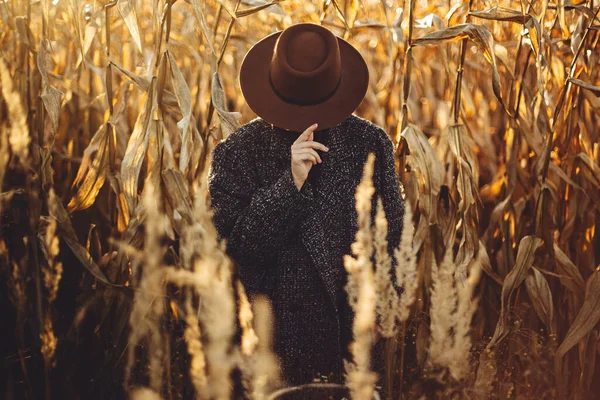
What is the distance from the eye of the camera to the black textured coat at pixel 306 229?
4.67 feet

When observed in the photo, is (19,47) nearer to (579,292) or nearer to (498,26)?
(498,26)

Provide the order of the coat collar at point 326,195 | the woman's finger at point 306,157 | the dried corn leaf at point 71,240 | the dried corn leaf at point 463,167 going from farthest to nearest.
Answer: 1. the dried corn leaf at point 71,240
2. the dried corn leaf at point 463,167
3. the coat collar at point 326,195
4. the woman's finger at point 306,157

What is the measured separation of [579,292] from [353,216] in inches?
29.4

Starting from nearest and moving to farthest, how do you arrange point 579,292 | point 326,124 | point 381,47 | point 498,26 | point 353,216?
1. point 326,124
2. point 353,216
3. point 579,292
4. point 498,26
5. point 381,47

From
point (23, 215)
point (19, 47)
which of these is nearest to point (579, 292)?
point (23, 215)

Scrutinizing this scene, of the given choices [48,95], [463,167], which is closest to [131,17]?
[48,95]

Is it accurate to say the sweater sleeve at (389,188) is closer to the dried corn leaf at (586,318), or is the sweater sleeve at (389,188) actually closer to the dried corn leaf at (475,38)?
the dried corn leaf at (475,38)

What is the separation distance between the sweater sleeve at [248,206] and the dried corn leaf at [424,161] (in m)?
0.32

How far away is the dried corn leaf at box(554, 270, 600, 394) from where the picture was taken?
5.19 feet

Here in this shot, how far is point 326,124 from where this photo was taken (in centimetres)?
135

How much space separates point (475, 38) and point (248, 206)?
695 millimetres

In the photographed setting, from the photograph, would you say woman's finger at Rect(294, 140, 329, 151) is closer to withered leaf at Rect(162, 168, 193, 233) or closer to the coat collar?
the coat collar

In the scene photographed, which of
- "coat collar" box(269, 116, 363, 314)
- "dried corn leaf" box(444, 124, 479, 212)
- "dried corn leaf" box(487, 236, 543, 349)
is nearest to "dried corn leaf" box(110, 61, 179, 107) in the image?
"coat collar" box(269, 116, 363, 314)

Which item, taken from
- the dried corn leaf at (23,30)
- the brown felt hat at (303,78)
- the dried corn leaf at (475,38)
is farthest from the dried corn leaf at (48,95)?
the dried corn leaf at (475,38)
